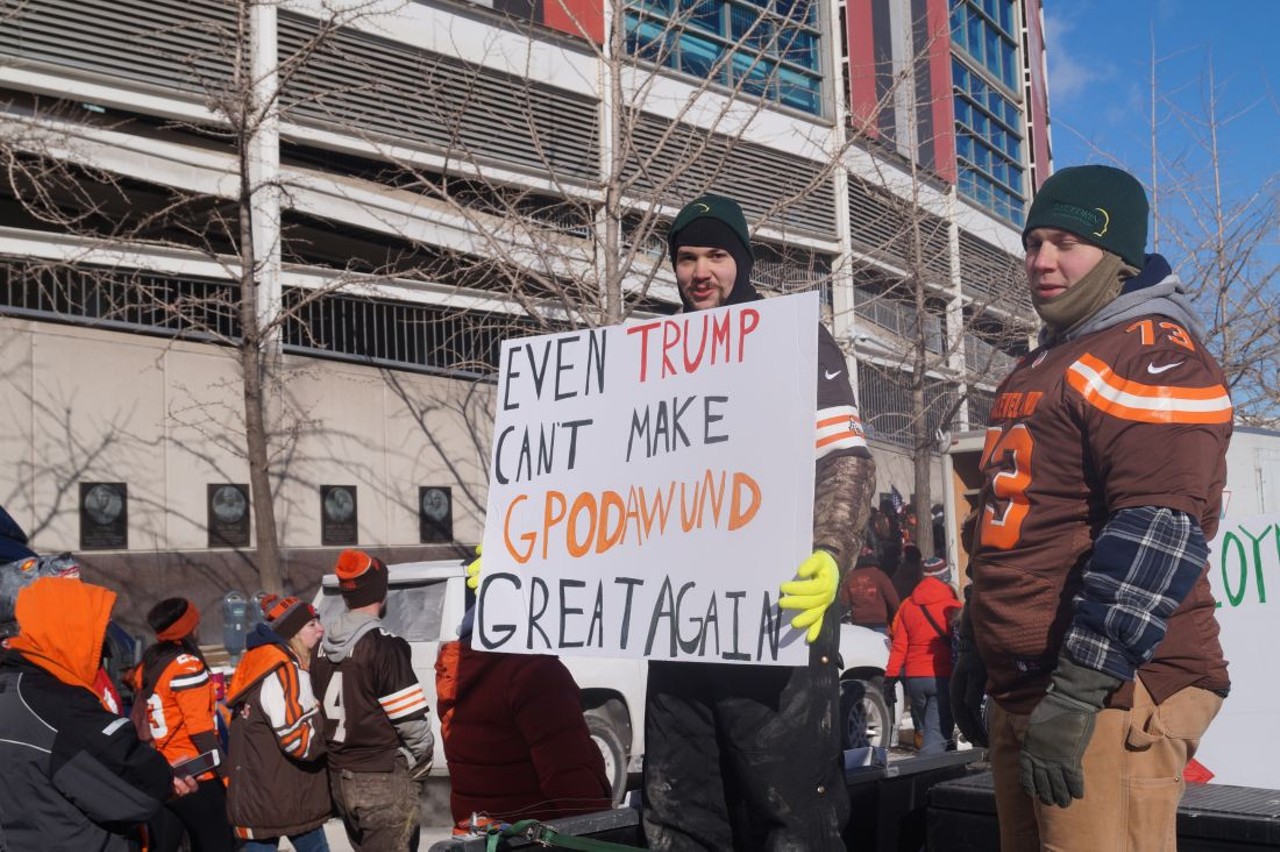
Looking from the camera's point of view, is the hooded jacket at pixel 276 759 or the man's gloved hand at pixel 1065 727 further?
the hooded jacket at pixel 276 759

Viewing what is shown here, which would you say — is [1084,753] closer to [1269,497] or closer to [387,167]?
[1269,497]

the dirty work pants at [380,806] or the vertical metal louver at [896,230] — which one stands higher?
the vertical metal louver at [896,230]

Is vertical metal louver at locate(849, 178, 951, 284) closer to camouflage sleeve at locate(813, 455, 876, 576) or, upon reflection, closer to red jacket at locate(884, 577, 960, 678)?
red jacket at locate(884, 577, 960, 678)

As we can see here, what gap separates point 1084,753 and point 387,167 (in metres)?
18.0

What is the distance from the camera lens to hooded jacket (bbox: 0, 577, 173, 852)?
390 cm

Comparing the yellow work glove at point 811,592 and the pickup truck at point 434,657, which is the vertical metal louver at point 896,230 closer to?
the pickup truck at point 434,657

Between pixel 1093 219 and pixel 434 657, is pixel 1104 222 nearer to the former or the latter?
pixel 1093 219

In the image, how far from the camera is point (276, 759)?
5555mm

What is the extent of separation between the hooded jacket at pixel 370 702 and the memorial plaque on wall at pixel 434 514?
1575 centimetres

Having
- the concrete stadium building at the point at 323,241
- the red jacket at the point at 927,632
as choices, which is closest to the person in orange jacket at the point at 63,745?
the red jacket at the point at 927,632

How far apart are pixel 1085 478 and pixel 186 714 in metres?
5.13

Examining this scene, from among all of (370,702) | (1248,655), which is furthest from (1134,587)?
(370,702)

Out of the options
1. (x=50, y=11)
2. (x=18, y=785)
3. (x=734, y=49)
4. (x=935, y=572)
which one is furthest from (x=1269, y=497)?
(x=50, y=11)

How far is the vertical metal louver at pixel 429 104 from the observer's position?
17375 millimetres
